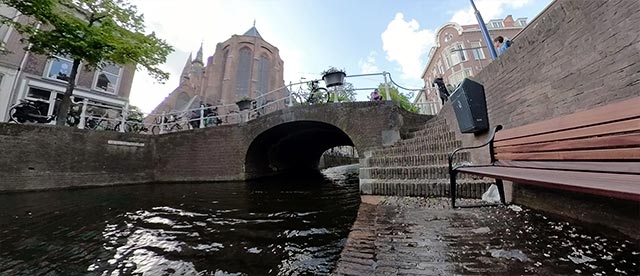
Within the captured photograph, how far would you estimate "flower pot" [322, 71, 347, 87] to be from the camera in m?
8.48

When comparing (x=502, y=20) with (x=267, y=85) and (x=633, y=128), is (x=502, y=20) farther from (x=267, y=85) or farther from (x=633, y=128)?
(x=633, y=128)

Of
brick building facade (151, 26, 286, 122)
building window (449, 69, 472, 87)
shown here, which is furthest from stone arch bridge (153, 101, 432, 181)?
building window (449, 69, 472, 87)

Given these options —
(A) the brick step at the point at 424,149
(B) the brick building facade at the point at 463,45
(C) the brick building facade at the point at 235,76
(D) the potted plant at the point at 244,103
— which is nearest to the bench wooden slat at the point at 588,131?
(A) the brick step at the point at 424,149

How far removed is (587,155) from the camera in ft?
6.24

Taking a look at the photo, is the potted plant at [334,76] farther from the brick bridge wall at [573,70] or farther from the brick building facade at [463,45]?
the brick building facade at [463,45]

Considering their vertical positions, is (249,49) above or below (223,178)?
above

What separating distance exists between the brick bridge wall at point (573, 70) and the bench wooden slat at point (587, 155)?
15.3 inches

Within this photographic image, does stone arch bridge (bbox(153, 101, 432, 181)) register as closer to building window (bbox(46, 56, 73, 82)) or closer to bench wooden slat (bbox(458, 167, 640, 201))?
bench wooden slat (bbox(458, 167, 640, 201))

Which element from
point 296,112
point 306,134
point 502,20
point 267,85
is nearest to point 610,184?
point 296,112

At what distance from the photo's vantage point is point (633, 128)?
1563 millimetres

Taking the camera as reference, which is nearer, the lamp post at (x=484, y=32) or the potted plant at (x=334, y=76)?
the lamp post at (x=484, y=32)

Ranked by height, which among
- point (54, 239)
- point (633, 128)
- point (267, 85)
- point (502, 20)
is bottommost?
point (54, 239)

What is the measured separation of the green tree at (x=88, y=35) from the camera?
26.3 ft

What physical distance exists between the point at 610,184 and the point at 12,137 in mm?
12577
